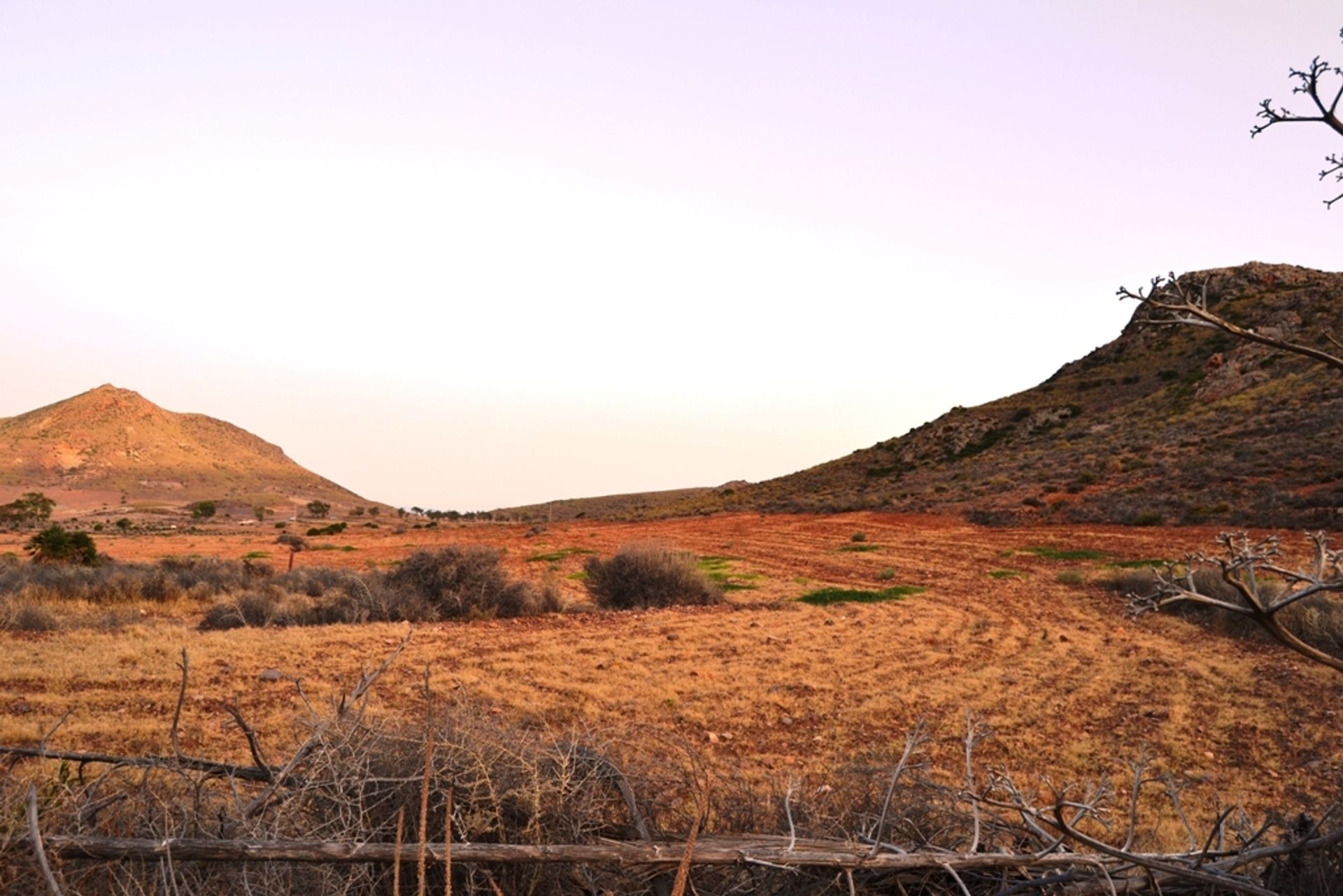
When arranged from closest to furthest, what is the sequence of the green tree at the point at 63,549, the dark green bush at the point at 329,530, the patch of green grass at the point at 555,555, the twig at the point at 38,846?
1. the twig at the point at 38,846
2. the green tree at the point at 63,549
3. the patch of green grass at the point at 555,555
4. the dark green bush at the point at 329,530

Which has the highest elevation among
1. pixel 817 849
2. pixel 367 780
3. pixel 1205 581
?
pixel 367 780

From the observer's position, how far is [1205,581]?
13.7 metres

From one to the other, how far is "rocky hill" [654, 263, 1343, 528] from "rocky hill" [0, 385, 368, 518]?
2118 inches

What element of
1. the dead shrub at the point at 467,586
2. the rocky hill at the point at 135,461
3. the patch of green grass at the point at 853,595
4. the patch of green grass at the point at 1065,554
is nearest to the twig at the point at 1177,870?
the dead shrub at the point at 467,586

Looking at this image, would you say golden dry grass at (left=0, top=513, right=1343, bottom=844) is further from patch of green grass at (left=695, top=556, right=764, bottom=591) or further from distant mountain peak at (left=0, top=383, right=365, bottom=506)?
distant mountain peak at (left=0, top=383, right=365, bottom=506)

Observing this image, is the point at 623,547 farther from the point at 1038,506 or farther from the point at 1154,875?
the point at 1038,506

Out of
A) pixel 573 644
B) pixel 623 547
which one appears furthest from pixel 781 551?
pixel 573 644

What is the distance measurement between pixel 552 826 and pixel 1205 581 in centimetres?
1435

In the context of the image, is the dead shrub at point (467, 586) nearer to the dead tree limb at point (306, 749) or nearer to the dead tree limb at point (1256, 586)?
the dead tree limb at point (306, 749)

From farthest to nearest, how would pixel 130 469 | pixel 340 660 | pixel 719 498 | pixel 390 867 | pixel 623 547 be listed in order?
1. pixel 130 469
2. pixel 719 498
3. pixel 623 547
4. pixel 340 660
5. pixel 390 867

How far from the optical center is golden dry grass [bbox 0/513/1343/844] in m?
6.86

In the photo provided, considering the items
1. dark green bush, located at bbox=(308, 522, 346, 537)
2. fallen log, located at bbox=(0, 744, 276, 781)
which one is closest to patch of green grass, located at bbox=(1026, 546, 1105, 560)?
fallen log, located at bbox=(0, 744, 276, 781)

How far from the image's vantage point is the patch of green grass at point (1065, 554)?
21.0 metres

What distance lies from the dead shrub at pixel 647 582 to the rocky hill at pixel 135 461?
7524 centimetres
